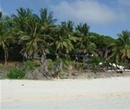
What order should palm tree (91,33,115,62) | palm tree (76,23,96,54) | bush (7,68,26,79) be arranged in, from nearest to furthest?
bush (7,68,26,79)
palm tree (76,23,96,54)
palm tree (91,33,115,62)

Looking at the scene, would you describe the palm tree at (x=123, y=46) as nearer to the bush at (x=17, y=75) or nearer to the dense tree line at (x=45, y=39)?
the dense tree line at (x=45, y=39)

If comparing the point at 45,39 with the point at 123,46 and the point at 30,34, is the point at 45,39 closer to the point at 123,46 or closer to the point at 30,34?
the point at 30,34

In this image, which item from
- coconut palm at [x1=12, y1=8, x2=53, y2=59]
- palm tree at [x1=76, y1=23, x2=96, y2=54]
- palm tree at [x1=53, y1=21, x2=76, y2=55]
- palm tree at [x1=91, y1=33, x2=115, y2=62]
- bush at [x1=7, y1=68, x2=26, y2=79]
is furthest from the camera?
palm tree at [x1=91, y1=33, x2=115, y2=62]

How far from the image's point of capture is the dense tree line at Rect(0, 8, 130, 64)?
58.1 m

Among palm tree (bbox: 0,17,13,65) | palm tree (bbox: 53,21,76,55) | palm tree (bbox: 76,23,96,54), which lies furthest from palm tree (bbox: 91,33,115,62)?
palm tree (bbox: 0,17,13,65)

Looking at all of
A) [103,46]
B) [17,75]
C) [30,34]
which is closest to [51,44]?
[30,34]

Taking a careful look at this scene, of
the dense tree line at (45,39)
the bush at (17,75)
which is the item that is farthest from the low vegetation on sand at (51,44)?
the bush at (17,75)

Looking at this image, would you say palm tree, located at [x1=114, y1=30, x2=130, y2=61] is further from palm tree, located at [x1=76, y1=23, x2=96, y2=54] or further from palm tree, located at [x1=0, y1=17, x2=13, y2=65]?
palm tree, located at [x1=0, y1=17, x2=13, y2=65]

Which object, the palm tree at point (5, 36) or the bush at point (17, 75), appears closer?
the bush at point (17, 75)

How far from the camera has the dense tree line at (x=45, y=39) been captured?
58125mm

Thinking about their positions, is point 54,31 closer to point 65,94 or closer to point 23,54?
point 23,54

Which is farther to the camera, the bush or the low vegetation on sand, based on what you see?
the low vegetation on sand

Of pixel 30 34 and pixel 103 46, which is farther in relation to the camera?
pixel 103 46

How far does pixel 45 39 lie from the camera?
61125 mm
